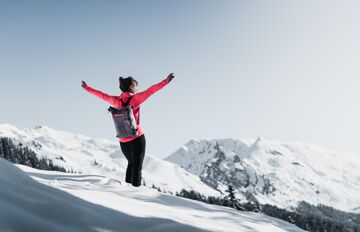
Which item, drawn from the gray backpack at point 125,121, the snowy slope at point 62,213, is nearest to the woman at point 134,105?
the gray backpack at point 125,121

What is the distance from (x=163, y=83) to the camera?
864cm

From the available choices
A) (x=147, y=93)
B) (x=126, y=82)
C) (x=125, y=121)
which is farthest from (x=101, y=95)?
(x=147, y=93)

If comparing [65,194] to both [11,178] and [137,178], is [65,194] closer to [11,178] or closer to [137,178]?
[11,178]

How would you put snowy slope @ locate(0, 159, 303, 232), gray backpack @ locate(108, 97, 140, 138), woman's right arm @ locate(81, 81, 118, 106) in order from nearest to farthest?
snowy slope @ locate(0, 159, 303, 232)
gray backpack @ locate(108, 97, 140, 138)
woman's right arm @ locate(81, 81, 118, 106)

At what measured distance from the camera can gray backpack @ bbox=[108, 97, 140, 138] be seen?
829 centimetres

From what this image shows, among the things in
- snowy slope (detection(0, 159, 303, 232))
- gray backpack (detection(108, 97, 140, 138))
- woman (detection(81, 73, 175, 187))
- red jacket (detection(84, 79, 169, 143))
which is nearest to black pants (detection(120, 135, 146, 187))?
woman (detection(81, 73, 175, 187))

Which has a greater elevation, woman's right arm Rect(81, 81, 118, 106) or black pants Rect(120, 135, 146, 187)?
woman's right arm Rect(81, 81, 118, 106)

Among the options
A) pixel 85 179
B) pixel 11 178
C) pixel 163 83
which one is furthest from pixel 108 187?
pixel 11 178

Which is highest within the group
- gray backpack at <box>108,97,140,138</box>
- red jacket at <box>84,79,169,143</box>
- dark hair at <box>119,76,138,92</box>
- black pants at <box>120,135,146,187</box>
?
dark hair at <box>119,76,138,92</box>

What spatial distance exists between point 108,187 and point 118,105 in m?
1.96

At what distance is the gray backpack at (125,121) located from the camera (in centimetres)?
829

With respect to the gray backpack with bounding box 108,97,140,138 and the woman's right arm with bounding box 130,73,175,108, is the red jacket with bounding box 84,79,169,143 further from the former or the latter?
the gray backpack with bounding box 108,97,140,138

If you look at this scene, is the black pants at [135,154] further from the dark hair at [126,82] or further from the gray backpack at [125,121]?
the dark hair at [126,82]

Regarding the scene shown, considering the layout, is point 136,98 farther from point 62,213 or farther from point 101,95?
point 62,213
